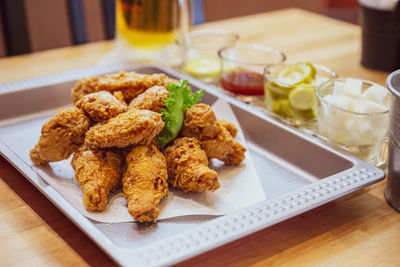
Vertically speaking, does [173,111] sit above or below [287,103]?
above

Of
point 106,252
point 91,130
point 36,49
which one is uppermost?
point 91,130

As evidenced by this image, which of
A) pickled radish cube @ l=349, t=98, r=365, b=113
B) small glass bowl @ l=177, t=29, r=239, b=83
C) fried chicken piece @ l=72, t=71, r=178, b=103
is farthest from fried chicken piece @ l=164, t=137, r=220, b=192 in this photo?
small glass bowl @ l=177, t=29, r=239, b=83

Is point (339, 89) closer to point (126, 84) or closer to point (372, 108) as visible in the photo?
point (372, 108)

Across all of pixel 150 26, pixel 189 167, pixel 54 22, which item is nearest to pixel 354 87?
pixel 189 167

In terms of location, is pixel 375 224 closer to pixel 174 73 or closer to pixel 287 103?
pixel 287 103

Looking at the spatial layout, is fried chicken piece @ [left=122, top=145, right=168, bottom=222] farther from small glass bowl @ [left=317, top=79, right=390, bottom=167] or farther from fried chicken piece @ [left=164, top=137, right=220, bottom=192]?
small glass bowl @ [left=317, top=79, right=390, bottom=167]

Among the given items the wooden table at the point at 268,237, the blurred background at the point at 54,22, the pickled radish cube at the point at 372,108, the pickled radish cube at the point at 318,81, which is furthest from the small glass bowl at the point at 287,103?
the blurred background at the point at 54,22

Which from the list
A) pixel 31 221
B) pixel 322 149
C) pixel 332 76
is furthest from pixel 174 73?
pixel 31 221
